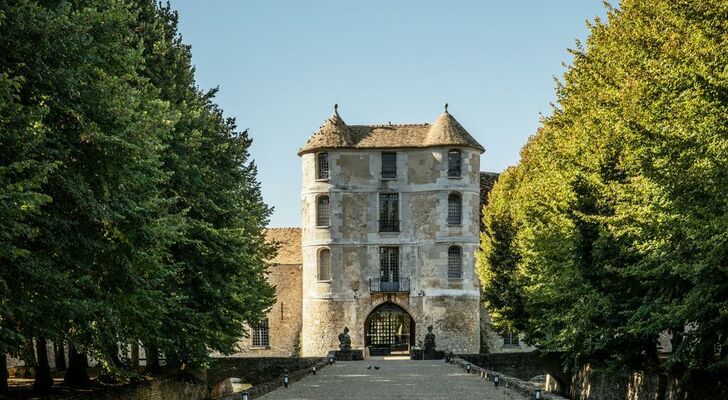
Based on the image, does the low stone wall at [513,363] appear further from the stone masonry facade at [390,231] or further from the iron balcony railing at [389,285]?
the iron balcony railing at [389,285]

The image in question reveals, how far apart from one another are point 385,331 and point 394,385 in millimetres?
25994

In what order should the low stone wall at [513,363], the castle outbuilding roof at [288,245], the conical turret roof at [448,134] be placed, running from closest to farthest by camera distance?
the low stone wall at [513,363]
the conical turret roof at [448,134]
the castle outbuilding roof at [288,245]

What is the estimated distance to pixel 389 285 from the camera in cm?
5294

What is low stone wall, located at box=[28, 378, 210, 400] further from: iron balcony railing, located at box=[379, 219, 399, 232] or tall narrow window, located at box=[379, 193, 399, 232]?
tall narrow window, located at box=[379, 193, 399, 232]

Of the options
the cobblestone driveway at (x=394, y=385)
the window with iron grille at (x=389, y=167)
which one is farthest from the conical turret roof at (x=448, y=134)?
the cobblestone driveway at (x=394, y=385)

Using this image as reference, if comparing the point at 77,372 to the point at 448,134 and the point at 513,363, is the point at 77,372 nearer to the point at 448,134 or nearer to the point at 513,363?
the point at 513,363

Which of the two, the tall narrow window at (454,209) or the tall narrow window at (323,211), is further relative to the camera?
the tall narrow window at (323,211)

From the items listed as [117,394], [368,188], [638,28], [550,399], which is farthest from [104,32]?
[368,188]

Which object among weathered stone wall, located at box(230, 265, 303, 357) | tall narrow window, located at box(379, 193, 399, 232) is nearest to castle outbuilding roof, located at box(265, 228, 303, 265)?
weathered stone wall, located at box(230, 265, 303, 357)

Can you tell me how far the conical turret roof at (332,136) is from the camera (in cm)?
5269

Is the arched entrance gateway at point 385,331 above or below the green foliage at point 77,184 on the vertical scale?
below

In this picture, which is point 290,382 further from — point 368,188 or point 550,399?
point 368,188

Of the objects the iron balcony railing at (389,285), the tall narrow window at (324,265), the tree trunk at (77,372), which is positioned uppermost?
the tall narrow window at (324,265)

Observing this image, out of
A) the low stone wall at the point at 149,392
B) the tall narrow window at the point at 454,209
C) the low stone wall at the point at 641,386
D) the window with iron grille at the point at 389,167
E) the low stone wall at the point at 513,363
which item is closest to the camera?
the low stone wall at the point at 641,386
